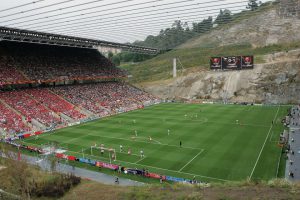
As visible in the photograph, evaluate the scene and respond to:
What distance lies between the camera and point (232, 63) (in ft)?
263

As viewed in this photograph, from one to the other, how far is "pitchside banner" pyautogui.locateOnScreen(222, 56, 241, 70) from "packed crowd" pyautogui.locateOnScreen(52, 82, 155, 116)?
69.8 ft

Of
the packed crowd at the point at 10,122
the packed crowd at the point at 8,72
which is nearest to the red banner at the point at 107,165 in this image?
the packed crowd at the point at 10,122

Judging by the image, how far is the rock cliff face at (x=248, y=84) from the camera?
75500 mm

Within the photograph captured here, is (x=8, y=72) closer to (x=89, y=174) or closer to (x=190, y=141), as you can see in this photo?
(x=89, y=174)

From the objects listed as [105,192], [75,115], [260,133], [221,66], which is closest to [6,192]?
[105,192]

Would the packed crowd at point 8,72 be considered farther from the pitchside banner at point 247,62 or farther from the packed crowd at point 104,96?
the pitchside banner at point 247,62

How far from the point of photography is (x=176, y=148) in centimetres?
3659

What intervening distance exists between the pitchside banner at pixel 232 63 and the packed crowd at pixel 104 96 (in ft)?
69.8

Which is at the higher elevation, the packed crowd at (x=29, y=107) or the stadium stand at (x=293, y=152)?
the packed crowd at (x=29, y=107)

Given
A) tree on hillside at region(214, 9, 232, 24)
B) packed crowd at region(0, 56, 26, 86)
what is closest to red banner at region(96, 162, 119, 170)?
tree on hillside at region(214, 9, 232, 24)

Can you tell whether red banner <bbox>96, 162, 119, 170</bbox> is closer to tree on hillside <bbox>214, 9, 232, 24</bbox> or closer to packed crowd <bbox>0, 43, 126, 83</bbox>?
tree on hillside <bbox>214, 9, 232, 24</bbox>

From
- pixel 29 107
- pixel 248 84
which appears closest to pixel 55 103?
pixel 29 107

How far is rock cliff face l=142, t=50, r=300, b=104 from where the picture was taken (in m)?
75.5

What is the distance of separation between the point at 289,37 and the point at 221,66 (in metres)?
29.3
